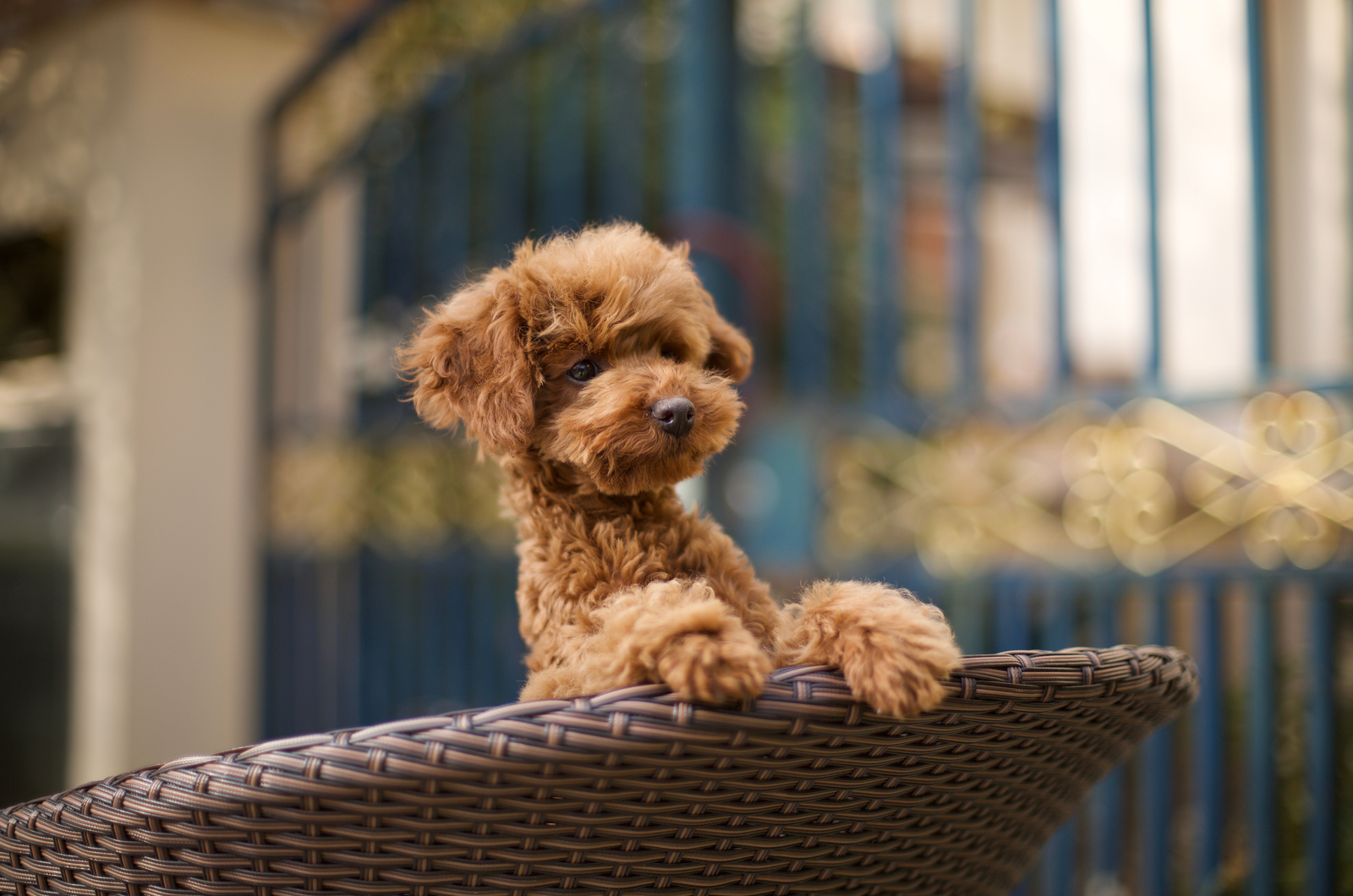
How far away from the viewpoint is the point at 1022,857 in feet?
4.42

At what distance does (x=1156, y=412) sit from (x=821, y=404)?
39.7 inches

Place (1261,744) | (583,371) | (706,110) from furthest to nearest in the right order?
(706,110) < (1261,744) < (583,371)

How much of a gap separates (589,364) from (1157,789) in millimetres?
2036

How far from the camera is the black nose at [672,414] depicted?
1.24 metres

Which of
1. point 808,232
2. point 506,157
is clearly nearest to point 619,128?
point 506,157

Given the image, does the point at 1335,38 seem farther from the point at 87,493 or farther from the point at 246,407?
the point at 87,493

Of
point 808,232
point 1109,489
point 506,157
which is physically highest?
point 506,157

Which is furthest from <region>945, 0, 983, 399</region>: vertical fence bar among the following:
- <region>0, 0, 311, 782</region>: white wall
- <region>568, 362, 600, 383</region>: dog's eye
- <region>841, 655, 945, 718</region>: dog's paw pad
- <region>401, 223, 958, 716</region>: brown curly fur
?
<region>0, 0, 311, 782</region>: white wall

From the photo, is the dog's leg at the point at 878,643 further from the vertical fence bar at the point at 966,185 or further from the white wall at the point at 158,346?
the white wall at the point at 158,346

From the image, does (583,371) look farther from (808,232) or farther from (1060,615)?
(808,232)

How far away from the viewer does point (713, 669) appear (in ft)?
2.96

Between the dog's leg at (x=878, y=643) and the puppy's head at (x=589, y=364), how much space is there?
276mm

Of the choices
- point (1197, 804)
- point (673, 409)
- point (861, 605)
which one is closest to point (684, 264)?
point (673, 409)

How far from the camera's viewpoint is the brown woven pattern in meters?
0.88
